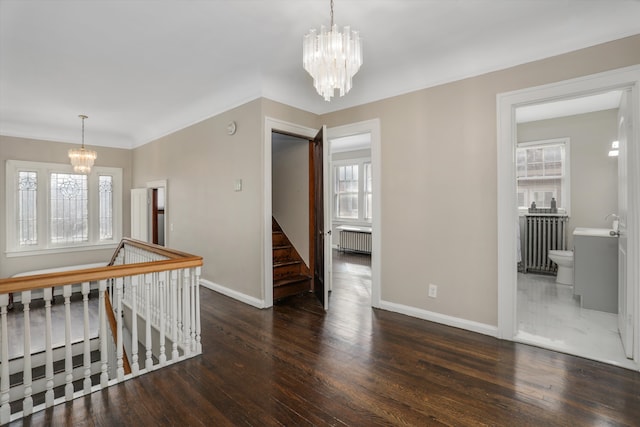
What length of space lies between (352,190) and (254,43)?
5.47m

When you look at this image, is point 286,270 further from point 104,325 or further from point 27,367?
point 27,367

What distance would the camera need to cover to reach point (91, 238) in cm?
639

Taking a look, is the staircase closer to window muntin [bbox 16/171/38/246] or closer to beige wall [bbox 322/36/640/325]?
beige wall [bbox 322/36/640/325]

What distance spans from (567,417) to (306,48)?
2787mm

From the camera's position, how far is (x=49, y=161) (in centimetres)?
589

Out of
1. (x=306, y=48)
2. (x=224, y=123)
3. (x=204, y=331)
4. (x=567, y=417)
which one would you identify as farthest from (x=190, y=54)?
(x=567, y=417)

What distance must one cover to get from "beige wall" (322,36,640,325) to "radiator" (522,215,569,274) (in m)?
3.16

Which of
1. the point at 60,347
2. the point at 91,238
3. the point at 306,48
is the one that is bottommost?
the point at 60,347

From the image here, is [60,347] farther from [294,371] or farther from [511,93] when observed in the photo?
[511,93]

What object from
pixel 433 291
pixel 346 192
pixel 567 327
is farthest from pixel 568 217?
pixel 346 192

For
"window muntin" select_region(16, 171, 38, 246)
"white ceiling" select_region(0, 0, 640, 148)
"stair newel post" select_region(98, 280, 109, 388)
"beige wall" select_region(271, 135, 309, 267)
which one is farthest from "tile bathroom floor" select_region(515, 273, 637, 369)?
"window muntin" select_region(16, 171, 38, 246)

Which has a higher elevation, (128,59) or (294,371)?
(128,59)

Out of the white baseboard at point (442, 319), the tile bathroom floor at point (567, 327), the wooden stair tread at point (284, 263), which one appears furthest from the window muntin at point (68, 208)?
the tile bathroom floor at point (567, 327)

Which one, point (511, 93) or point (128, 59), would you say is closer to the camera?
point (511, 93)
